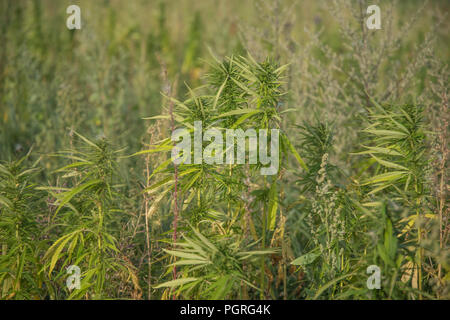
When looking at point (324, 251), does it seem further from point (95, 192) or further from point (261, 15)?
point (261, 15)

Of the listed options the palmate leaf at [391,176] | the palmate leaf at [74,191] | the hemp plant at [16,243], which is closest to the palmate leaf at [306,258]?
the palmate leaf at [391,176]

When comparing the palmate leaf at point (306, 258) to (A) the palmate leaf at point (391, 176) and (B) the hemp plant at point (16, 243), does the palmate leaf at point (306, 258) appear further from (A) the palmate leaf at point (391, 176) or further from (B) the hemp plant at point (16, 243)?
(B) the hemp plant at point (16, 243)

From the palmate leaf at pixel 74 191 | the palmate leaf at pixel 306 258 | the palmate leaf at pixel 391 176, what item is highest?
the palmate leaf at pixel 391 176

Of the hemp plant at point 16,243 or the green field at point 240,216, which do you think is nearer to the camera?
the green field at point 240,216

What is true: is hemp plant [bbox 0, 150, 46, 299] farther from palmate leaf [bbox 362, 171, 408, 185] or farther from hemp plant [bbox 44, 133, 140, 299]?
palmate leaf [bbox 362, 171, 408, 185]

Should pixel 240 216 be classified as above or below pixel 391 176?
below

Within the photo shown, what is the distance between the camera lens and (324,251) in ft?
6.53

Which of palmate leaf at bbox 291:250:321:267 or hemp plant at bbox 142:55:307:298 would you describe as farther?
palmate leaf at bbox 291:250:321:267

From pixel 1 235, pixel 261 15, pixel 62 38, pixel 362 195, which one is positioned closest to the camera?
pixel 1 235

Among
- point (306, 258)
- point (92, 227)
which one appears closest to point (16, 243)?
point (92, 227)

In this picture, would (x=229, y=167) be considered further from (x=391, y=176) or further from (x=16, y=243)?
(x=16, y=243)

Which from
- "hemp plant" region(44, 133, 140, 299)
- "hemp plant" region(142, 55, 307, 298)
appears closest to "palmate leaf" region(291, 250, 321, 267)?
"hemp plant" region(142, 55, 307, 298)
